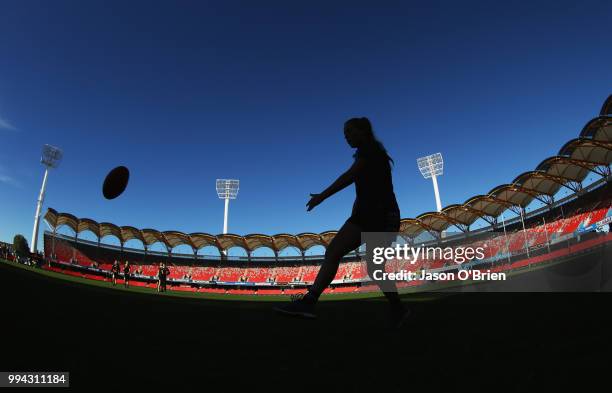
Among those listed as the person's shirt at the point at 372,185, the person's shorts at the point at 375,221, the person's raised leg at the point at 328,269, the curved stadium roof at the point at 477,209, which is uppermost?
the curved stadium roof at the point at 477,209

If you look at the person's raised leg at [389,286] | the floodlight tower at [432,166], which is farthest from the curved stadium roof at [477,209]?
the person's raised leg at [389,286]

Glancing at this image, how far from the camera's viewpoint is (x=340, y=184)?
10.7 feet

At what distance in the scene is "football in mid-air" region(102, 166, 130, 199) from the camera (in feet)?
46.9

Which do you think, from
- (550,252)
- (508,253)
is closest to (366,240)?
(550,252)

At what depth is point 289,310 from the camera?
3027mm

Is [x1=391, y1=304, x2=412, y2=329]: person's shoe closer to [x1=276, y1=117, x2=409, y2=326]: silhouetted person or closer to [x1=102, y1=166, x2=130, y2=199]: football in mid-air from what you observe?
[x1=276, y1=117, x2=409, y2=326]: silhouetted person

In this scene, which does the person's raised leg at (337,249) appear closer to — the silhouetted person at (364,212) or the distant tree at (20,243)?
the silhouetted person at (364,212)

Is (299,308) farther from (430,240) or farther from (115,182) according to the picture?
(430,240)

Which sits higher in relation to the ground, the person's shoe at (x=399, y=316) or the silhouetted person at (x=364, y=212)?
the silhouetted person at (x=364, y=212)

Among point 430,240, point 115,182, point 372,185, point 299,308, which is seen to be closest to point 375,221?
point 372,185

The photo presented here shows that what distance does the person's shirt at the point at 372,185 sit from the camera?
3211 millimetres

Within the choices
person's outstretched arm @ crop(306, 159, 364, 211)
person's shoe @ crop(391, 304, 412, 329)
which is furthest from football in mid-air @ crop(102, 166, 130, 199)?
person's shoe @ crop(391, 304, 412, 329)

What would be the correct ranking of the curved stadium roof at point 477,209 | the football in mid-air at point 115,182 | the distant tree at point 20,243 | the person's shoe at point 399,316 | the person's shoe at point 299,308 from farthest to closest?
the distant tree at point 20,243
the curved stadium roof at point 477,209
the football in mid-air at point 115,182
the person's shoe at point 399,316
the person's shoe at point 299,308

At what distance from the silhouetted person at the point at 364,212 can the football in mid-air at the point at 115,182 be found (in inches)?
567
